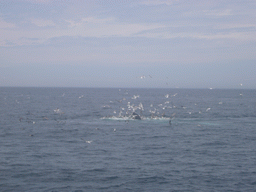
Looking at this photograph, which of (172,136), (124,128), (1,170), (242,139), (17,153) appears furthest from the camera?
(124,128)

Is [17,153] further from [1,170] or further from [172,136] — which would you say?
[172,136]

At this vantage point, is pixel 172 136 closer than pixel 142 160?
No

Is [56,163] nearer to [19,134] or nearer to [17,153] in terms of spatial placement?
[17,153]

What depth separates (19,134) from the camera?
54.2 m

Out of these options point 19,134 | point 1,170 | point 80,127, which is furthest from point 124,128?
point 1,170

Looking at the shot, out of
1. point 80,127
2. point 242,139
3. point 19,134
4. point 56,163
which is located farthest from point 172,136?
point 19,134

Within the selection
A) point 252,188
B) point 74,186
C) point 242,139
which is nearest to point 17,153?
point 74,186

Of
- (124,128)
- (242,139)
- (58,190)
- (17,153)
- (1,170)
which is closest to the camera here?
(58,190)

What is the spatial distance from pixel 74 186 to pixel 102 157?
35.8 ft

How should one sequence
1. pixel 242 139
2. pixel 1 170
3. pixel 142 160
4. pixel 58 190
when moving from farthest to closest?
1. pixel 242 139
2. pixel 142 160
3. pixel 1 170
4. pixel 58 190

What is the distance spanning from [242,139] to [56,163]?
34495 millimetres

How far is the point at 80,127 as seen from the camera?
211 ft

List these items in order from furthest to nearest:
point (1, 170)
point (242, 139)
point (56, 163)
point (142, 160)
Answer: point (242, 139) → point (142, 160) → point (56, 163) → point (1, 170)

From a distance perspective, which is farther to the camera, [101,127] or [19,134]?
[101,127]
